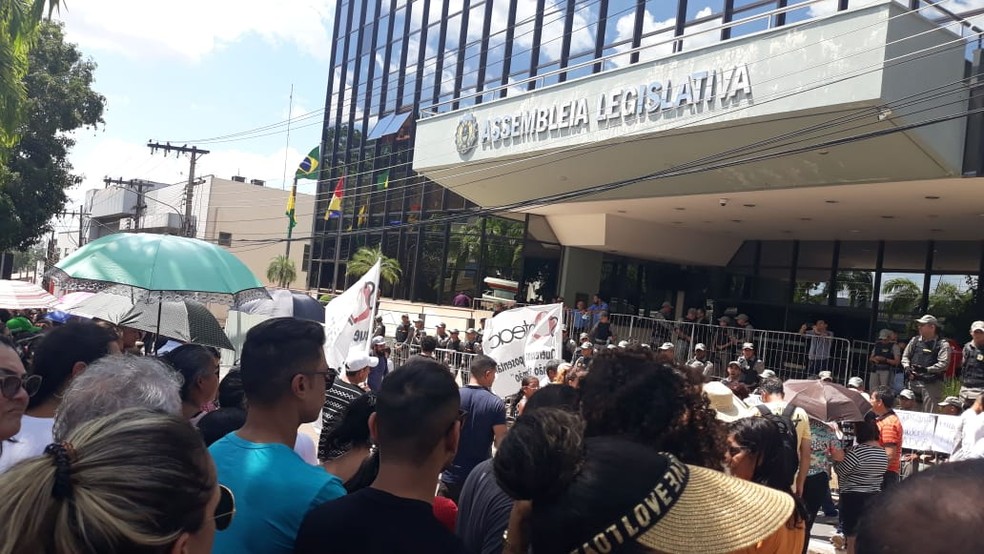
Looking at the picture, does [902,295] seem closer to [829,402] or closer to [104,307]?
[829,402]

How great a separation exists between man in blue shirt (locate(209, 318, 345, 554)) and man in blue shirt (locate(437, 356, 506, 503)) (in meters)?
2.78

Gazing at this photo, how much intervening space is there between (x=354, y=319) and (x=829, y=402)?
206 inches

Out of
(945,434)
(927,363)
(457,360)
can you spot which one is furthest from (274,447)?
(457,360)

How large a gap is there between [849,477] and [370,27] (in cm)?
2927

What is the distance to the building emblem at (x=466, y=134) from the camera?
18.7 m

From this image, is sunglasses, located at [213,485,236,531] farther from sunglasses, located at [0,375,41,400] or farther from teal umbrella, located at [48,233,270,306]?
teal umbrella, located at [48,233,270,306]

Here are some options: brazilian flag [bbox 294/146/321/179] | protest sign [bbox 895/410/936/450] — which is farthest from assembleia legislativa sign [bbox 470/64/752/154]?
brazilian flag [bbox 294/146/321/179]

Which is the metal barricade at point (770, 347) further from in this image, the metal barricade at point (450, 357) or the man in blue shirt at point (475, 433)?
the man in blue shirt at point (475, 433)

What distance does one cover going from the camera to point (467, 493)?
3438mm

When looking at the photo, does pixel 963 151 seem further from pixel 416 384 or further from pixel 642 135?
→ pixel 416 384

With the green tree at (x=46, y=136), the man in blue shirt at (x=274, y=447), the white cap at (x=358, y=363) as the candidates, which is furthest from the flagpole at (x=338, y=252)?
the man in blue shirt at (x=274, y=447)

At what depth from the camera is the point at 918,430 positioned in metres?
10.2

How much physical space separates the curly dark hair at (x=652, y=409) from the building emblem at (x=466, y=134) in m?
16.5

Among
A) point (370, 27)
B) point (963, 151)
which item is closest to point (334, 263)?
point (370, 27)
